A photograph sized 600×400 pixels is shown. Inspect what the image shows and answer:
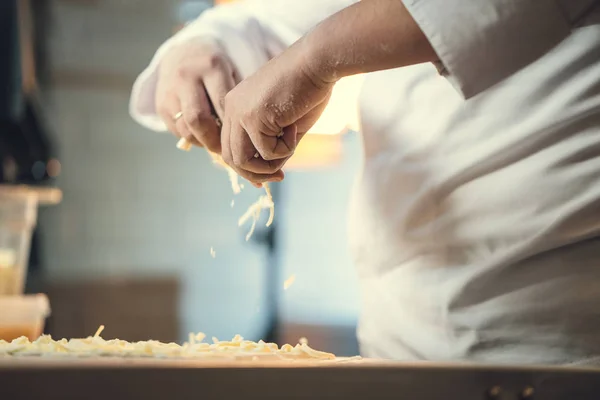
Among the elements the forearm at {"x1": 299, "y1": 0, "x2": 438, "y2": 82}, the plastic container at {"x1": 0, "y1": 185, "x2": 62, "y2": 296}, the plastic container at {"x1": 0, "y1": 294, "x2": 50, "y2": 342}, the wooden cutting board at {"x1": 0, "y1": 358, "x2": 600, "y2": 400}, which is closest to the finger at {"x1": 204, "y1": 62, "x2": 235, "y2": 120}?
the forearm at {"x1": 299, "y1": 0, "x2": 438, "y2": 82}

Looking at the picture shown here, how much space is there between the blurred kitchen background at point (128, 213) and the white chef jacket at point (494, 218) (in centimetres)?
252

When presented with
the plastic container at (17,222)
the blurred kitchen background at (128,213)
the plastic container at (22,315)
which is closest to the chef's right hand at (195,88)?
the plastic container at (22,315)

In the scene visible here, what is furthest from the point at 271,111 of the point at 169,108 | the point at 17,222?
the point at 17,222

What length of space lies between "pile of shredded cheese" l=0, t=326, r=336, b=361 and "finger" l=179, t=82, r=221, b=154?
23 cm

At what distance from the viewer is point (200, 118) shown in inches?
31.5

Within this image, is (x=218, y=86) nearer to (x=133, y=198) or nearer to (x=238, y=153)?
(x=238, y=153)

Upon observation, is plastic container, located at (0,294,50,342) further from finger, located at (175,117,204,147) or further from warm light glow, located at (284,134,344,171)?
warm light glow, located at (284,134,344,171)

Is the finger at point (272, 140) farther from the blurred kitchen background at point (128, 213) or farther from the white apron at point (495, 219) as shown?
the blurred kitchen background at point (128, 213)

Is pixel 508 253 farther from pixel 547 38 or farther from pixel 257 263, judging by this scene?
pixel 257 263

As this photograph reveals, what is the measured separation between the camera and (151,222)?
3.40m

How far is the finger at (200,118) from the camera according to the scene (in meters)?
0.80

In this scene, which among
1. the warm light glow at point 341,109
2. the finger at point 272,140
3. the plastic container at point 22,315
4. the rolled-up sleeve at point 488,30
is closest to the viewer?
the rolled-up sleeve at point 488,30

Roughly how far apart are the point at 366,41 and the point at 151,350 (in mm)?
298

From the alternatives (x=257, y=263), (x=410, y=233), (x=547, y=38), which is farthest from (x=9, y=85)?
(x=547, y=38)
